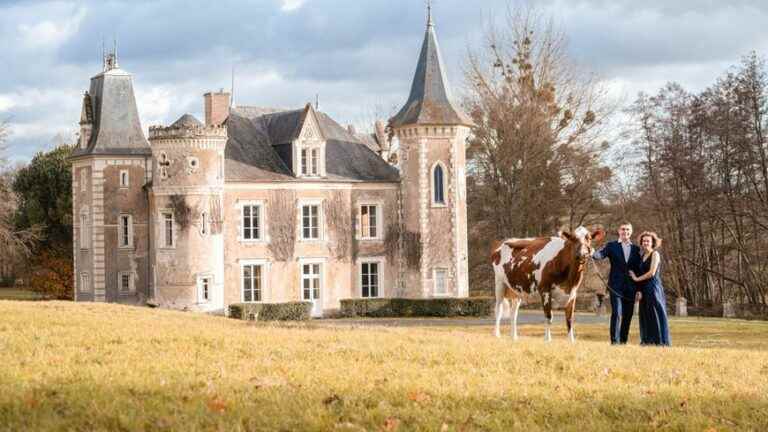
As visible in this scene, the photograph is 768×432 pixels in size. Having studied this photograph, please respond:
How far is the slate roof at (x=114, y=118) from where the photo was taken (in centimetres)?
4659

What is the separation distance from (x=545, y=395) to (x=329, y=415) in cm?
234

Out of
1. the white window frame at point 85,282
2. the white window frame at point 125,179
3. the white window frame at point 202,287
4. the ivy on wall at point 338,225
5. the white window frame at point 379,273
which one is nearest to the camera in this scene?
the white window frame at point 202,287

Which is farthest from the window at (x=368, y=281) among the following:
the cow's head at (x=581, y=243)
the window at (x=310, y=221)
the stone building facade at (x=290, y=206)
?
the cow's head at (x=581, y=243)

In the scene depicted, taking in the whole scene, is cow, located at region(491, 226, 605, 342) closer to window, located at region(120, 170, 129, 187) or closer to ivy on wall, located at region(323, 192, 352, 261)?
ivy on wall, located at region(323, 192, 352, 261)

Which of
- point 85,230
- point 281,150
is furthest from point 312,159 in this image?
Result: point 85,230

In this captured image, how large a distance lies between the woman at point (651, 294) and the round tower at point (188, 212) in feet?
91.0

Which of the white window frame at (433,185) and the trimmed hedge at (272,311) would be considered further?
the white window frame at (433,185)

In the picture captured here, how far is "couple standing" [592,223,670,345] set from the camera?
16953 millimetres

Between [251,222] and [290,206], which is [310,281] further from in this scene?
[251,222]

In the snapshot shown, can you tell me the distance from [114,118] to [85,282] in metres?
7.11

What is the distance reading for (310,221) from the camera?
4628 centimetres

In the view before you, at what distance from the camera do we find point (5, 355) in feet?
42.2

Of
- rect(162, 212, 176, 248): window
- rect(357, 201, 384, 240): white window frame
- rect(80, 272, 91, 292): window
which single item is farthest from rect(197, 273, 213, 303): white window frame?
rect(357, 201, 384, 240): white window frame

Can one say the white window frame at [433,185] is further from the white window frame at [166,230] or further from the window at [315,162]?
the white window frame at [166,230]
